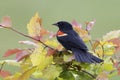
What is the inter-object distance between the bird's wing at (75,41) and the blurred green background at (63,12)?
6134 mm

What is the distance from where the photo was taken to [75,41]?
1675 millimetres

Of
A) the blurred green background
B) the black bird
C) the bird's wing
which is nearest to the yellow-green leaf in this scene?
the black bird

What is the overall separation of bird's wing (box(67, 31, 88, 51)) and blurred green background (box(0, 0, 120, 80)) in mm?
6134

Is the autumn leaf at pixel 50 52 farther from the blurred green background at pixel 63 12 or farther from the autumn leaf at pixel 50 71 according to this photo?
the blurred green background at pixel 63 12

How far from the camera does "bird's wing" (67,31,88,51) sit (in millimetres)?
1636

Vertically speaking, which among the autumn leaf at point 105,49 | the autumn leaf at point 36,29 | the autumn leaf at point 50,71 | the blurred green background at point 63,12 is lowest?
the blurred green background at point 63,12

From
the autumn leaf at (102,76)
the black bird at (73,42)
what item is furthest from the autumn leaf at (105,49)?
the autumn leaf at (102,76)

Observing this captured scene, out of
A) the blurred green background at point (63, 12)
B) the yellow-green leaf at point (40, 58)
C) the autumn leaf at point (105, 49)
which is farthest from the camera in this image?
the blurred green background at point (63, 12)

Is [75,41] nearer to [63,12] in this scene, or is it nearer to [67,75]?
[67,75]

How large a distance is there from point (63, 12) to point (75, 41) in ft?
25.9

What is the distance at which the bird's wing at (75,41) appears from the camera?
1.64 m

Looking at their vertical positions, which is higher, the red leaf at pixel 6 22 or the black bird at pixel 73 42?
the red leaf at pixel 6 22

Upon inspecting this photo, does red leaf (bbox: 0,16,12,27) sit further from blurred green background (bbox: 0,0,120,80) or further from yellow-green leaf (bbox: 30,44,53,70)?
blurred green background (bbox: 0,0,120,80)

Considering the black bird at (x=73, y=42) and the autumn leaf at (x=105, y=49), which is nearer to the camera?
the autumn leaf at (x=105, y=49)
